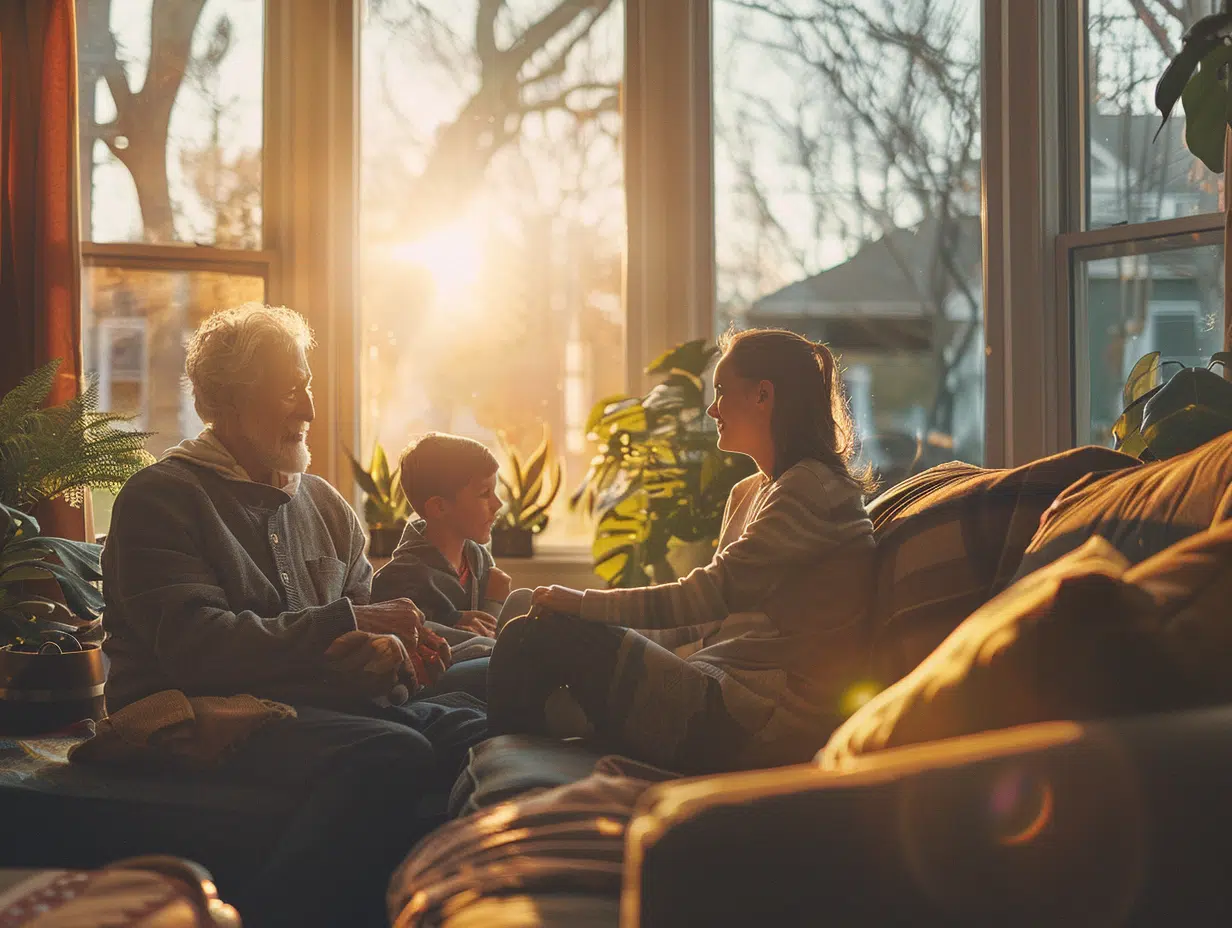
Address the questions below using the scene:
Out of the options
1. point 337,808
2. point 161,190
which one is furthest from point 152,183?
point 337,808

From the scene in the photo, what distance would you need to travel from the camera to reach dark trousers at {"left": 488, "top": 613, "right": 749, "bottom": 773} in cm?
172

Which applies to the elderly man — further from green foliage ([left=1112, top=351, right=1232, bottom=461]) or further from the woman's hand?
green foliage ([left=1112, top=351, right=1232, bottom=461])

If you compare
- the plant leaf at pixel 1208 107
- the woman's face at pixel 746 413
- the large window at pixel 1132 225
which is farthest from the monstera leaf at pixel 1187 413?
the large window at pixel 1132 225

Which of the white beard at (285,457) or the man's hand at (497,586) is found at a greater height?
the white beard at (285,457)

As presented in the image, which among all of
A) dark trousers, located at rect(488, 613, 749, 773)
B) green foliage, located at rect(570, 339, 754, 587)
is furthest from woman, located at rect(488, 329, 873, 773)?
green foliage, located at rect(570, 339, 754, 587)

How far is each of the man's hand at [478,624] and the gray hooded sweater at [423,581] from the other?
0.02m

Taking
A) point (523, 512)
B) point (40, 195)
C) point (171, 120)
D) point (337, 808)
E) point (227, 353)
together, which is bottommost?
point (337, 808)

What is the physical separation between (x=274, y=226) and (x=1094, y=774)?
136 inches

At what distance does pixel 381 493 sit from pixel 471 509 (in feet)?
4.12

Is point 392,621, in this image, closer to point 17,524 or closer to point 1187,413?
point 17,524

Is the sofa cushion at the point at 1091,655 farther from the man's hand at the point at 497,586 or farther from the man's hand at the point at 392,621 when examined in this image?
the man's hand at the point at 497,586

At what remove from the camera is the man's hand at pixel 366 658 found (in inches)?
72.3

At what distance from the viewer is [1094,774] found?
0.77 m

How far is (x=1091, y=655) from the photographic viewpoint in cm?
88
